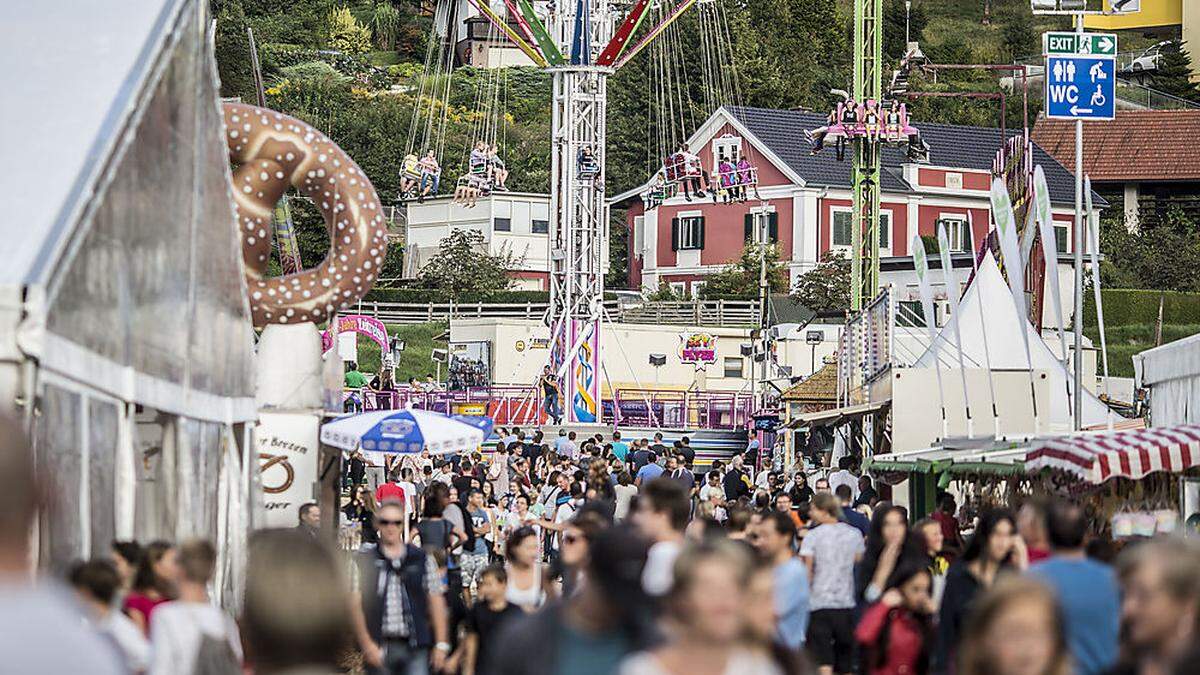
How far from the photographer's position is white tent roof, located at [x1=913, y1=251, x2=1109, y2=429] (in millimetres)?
33312

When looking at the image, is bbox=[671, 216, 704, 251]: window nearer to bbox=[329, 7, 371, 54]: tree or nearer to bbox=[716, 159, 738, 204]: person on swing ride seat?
bbox=[716, 159, 738, 204]: person on swing ride seat

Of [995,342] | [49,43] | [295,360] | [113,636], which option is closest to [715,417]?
[995,342]

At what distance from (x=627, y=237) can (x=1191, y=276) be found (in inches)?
917

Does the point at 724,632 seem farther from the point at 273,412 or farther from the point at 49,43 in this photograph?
the point at 273,412

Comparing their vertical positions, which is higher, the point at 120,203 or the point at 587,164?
the point at 587,164

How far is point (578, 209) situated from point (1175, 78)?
52.8 meters

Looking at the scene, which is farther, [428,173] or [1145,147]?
[1145,147]

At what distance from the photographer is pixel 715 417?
51125mm

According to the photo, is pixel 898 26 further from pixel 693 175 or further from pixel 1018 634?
pixel 1018 634

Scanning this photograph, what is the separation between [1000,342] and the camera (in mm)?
34406

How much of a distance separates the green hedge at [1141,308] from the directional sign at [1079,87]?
4041cm

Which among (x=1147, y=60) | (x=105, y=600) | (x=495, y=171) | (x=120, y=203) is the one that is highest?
(x=1147, y=60)

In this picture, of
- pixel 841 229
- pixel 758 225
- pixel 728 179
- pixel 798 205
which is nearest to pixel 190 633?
pixel 728 179

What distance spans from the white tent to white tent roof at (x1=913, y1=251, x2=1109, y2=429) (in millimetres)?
21034
